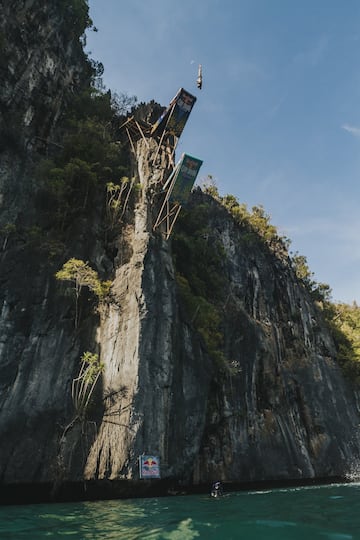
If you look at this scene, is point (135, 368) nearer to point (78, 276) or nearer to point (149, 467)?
point (149, 467)

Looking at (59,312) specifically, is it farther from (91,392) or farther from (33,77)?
(33,77)

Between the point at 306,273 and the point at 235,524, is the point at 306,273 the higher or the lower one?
the higher one

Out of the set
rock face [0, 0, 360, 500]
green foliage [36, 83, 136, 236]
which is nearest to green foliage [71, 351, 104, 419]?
rock face [0, 0, 360, 500]

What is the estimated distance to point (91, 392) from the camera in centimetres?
1478

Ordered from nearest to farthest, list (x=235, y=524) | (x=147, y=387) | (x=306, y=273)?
(x=235, y=524) < (x=147, y=387) < (x=306, y=273)

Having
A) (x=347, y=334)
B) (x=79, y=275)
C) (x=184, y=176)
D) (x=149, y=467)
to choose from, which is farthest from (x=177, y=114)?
(x=347, y=334)

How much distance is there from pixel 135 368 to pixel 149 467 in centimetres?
358

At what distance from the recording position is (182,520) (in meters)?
9.29

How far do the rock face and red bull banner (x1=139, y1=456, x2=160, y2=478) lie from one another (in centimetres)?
23

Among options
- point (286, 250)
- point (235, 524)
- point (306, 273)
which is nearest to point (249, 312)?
point (286, 250)

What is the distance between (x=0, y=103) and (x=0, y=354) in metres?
13.7

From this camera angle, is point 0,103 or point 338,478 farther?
point 338,478

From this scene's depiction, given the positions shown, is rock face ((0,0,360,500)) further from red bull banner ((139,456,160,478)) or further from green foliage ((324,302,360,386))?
green foliage ((324,302,360,386))

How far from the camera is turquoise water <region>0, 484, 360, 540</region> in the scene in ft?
24.5
